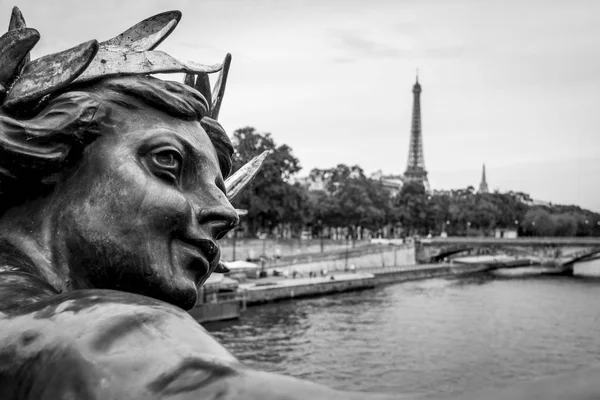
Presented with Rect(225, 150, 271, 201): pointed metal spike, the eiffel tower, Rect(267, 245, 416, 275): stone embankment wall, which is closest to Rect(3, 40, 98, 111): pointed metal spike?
Rect(225, 150, 271, 201): pointed metal spike

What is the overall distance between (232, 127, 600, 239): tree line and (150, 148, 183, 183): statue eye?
15.8 meters

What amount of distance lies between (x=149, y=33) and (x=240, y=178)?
1.61 feet

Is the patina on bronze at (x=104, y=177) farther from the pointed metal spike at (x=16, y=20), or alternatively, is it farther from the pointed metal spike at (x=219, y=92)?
the pointed metal spike at (x=219, y=92)

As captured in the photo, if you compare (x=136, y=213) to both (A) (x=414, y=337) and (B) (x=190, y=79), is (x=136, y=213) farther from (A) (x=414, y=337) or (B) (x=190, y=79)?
(A) (x=414, y=337)

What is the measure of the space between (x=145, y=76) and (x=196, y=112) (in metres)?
0.12

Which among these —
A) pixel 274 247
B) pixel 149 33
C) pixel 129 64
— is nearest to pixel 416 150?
pixel 274 247

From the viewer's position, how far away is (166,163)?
50.2 inches

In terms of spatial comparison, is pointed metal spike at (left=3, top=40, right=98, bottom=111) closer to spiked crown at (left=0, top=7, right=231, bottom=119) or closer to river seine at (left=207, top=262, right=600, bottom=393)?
spiked crown at (left=0, top=7, right=231, bottom=119)

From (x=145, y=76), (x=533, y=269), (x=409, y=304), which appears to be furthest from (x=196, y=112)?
(x=533, y=269)

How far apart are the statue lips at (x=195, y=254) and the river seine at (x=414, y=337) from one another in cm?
→ 1511

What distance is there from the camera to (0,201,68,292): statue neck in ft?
4.09

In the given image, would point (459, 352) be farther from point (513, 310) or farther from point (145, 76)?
point (145, 76)

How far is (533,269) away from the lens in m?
72.4

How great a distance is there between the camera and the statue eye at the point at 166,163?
1264 mm
